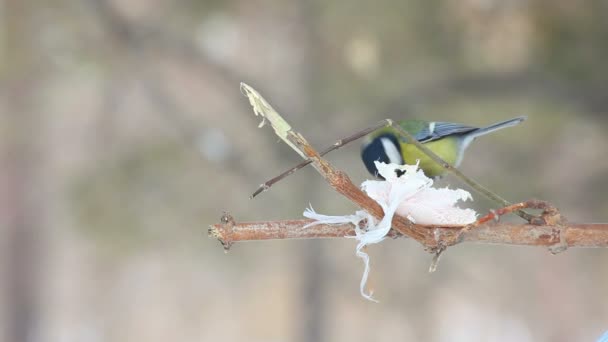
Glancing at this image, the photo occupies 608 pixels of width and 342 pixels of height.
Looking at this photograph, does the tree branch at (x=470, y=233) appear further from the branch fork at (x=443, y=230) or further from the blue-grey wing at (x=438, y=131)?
the blue-grey wing at (x=438, y=131)

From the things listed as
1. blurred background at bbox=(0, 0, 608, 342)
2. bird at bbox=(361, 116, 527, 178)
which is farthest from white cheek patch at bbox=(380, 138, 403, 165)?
blurred background at bbox=(0, 0, 608, 342)

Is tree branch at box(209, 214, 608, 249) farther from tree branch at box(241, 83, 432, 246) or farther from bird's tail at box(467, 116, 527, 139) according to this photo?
bird's tail at box(467, 116, 527, 139)

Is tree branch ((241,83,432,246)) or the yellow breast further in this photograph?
the yellow breast

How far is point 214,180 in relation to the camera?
6.65 feet

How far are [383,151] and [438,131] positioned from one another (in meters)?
0.09

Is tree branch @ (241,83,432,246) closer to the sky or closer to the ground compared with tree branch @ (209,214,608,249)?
closer to the sky

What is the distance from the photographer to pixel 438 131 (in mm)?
946

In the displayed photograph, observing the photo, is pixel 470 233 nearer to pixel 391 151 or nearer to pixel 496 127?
pixel 496 127

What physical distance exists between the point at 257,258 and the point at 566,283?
2.96 feet

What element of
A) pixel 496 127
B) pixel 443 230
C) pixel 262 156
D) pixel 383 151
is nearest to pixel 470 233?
pixel 443 230

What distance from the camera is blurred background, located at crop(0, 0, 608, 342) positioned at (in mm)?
1801

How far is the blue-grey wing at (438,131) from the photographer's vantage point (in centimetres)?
92

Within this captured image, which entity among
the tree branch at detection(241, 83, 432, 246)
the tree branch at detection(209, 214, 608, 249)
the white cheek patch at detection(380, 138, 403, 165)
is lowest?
the tree branch at detection(209, 214, 608, 249)

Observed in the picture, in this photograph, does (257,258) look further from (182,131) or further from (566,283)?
(566,283)
